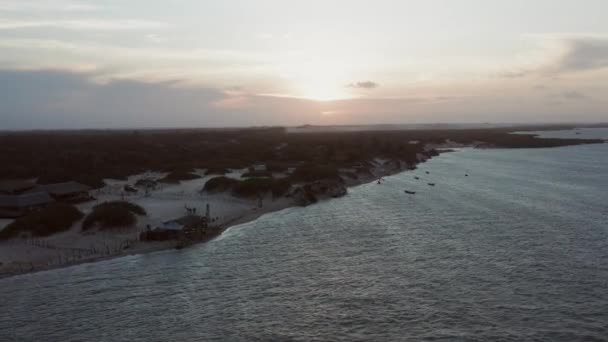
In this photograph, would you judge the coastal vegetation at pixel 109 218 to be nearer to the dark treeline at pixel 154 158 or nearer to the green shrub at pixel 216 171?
the dark treeline at pixel 154 158

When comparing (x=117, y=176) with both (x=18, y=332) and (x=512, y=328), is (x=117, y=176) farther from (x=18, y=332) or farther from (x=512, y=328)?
(x=512, y=328)

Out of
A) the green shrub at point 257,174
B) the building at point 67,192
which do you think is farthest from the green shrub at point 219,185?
the building at point 67,192

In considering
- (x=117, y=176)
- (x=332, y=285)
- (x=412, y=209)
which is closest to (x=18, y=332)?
(x=332, y=285)

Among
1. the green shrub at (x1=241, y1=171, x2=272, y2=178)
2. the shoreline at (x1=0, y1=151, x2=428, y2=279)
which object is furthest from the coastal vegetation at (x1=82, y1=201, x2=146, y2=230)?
the green shrub at (x1=241, y1=171, x2=272, y2=178)

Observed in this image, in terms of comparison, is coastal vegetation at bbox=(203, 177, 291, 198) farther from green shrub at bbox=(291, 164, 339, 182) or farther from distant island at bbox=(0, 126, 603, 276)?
green shrub at bbox=(291, 164, 339, 182)

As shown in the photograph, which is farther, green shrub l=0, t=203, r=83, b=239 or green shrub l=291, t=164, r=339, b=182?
green shrub l=291, t=164, r=339, b=182
